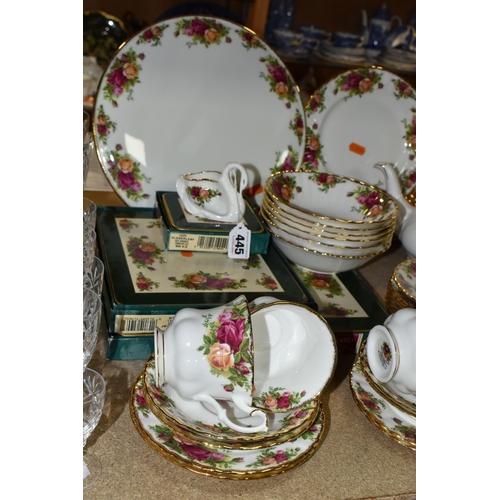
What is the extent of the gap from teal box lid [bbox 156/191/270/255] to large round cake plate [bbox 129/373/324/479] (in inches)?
12.7

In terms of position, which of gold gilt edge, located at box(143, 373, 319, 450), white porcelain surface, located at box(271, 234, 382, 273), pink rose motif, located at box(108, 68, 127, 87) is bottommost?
gold gilt edge, located at box(143, 373, 319, 450)

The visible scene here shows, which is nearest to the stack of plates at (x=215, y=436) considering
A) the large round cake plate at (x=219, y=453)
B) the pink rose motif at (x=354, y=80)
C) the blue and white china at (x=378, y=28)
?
the large round cake plate at (x=219, y=453)

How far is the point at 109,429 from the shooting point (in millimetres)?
745

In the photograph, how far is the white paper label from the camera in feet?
3.32

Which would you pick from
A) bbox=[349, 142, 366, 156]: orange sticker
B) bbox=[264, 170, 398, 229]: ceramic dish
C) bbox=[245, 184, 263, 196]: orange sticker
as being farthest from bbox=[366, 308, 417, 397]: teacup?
bbox=[349, 142, 366, 156]: orange sticker

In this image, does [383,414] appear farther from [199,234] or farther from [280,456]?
[199,234]

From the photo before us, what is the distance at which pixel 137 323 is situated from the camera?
2.81ft

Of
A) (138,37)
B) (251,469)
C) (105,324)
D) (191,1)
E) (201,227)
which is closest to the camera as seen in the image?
(251,469)

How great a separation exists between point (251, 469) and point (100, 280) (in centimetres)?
31

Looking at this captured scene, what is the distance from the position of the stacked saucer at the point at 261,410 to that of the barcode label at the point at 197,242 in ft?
0.76

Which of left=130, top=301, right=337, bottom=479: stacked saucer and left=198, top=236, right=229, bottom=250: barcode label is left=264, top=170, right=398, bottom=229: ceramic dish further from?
left=130, top=301, right=337, bottom=479: stacked saucer

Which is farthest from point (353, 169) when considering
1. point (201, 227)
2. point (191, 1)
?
point (191, 1)

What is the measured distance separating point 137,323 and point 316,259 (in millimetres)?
344

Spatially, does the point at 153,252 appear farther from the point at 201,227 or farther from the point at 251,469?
the point at 251,469
